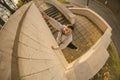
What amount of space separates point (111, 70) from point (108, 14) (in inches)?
497

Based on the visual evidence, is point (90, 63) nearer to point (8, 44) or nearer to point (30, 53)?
point (30, 53)

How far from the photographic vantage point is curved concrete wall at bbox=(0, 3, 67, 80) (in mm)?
13672

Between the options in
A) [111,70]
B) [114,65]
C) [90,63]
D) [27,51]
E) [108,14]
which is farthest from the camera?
[108,14]

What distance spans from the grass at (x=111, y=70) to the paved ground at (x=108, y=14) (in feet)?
20.8

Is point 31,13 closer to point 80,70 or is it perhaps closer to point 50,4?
point 80,70

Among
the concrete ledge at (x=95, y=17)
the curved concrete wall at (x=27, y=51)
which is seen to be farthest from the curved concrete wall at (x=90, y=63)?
the curved concrete wall at (x=27, y=51)

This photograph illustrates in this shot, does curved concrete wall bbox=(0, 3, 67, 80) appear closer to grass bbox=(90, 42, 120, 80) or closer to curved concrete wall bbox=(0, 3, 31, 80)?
Answer: curved concrete wall bbox=(0, 3, 31, 80)

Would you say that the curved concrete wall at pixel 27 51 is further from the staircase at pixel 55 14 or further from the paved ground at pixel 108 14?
the paved ground at pixel 108 14

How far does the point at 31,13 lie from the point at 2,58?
308cm

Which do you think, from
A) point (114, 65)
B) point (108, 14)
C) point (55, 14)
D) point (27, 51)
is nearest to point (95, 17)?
point (55, 14)

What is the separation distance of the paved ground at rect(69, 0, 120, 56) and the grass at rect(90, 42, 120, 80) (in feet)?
20.8

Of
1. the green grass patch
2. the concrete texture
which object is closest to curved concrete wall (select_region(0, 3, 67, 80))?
the concrete texture

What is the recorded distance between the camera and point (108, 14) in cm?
3375

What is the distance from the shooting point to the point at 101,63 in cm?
1991
